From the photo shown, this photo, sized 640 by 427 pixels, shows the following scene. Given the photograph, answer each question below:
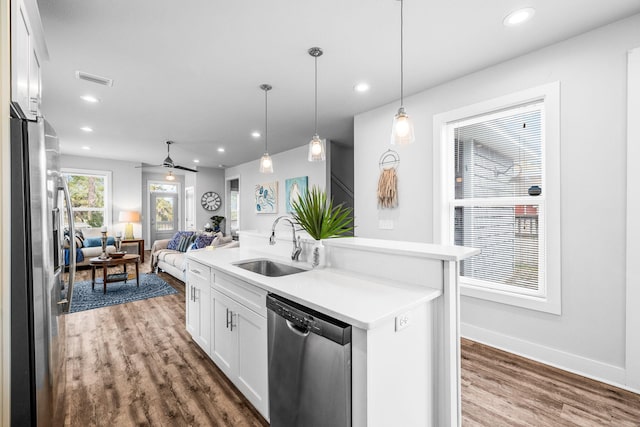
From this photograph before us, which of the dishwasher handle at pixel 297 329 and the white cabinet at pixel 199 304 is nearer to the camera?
the dishwasher handle at pixel 297 329

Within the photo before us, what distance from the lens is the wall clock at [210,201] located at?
8.58m

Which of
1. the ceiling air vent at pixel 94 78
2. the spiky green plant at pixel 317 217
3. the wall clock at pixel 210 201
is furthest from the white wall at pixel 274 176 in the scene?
the spiky green plant at pixel 317 217

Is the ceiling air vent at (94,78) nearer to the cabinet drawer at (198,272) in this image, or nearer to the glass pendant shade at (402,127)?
the cabinet drawer at (198,272)

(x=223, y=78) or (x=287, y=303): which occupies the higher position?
(x=223, y=78)

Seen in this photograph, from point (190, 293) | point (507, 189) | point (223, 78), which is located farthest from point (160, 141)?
point (507, 189)

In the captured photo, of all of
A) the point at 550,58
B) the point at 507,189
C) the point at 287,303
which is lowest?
the point at 287,303

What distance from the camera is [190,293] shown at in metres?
2.80

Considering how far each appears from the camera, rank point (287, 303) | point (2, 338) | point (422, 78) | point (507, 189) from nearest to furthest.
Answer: point (2, 338), point (287, 303), point (507, 189), point (422, 78)

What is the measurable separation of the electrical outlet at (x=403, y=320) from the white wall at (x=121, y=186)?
805 centimetres

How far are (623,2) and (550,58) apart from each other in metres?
0.49

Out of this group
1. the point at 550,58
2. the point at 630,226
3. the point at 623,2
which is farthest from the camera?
the point at 550,58

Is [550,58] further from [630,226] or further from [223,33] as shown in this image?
[223,33]

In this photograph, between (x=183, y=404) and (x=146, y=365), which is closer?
(x=183, y=404)

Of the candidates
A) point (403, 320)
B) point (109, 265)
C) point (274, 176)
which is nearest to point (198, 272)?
point (403, 320)
